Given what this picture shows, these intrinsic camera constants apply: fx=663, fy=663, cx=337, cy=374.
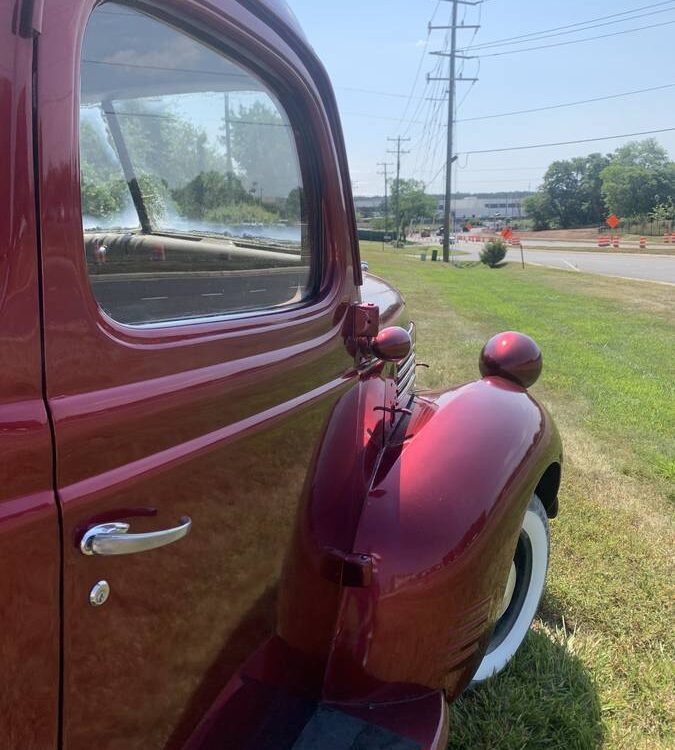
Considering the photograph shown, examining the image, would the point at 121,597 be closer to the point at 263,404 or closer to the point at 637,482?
the point at 263,404

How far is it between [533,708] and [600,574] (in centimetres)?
106

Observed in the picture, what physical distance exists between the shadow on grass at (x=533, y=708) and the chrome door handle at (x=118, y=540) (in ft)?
5.28

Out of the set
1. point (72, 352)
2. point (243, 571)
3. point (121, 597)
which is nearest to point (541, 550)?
point (243, 571)

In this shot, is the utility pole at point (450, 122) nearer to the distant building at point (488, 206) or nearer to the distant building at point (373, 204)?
the distant building at point (373, 204)

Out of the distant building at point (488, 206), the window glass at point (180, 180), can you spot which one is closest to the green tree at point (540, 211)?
the distant building at point (488, 206)

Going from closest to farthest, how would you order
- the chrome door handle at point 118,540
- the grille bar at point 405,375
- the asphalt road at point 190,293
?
1. the chrome door handle at point 118,540
2. the asphalt road at point 190,293
3. the grille bar at point 405,375

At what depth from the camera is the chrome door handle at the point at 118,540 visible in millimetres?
992

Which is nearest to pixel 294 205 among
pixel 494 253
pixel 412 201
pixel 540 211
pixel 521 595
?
pixel 521 595

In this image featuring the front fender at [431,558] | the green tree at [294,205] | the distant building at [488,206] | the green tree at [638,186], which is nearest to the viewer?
the front fender at [431,558]

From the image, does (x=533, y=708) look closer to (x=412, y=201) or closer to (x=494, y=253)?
(x=494, y=253)

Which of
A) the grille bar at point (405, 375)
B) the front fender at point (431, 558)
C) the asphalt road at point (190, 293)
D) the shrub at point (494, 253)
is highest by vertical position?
the shrub at point (494, 253)

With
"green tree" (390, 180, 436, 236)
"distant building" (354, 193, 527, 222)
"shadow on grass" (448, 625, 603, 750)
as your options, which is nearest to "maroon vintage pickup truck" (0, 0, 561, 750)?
"shadow on grass" (448, 625, 603, 750)

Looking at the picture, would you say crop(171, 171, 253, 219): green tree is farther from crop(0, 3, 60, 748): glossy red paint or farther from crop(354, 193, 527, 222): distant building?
crop(354, 193, 527, 222): distant building

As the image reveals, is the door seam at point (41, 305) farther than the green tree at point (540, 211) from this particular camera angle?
No
